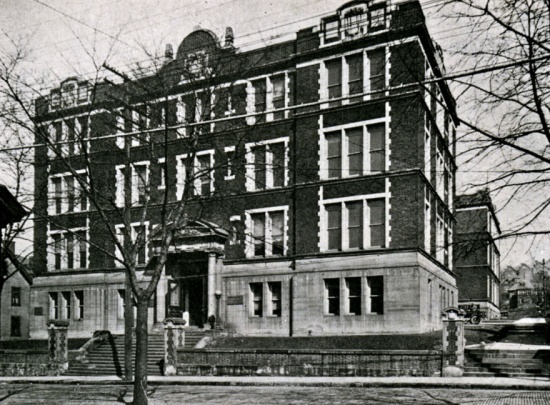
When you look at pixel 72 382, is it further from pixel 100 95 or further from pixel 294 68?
pixel 100 95

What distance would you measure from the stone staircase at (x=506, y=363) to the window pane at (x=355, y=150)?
11.7 m

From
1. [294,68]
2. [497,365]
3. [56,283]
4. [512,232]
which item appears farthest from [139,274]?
[512,232]

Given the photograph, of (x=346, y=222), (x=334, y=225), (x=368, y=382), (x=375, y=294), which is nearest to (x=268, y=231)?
(x=334, y=225)

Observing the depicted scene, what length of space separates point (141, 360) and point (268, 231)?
797 inches

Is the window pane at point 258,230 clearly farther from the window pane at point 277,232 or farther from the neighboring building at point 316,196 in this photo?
the window pane at point 277,232

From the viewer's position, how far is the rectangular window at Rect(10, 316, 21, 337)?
200 feet

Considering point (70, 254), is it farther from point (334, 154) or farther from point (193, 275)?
point (334, 154)

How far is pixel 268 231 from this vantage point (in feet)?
114

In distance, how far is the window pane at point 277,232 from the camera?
34.2m

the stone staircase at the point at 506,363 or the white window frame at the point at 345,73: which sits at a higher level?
the white window frame at the point at 345,73

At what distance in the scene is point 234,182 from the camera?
3619 cm

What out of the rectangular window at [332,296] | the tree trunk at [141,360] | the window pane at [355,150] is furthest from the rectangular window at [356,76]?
the tree trunk at [141,360]

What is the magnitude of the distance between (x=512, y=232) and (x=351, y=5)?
26093 millimetres

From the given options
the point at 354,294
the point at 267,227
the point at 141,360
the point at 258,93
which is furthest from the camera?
the point at 258,93
